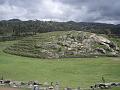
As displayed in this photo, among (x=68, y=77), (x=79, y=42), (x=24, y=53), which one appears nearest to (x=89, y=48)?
(x=79, y=42)

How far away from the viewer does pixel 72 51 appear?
3287 inches

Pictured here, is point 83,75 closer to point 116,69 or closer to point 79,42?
point 116,69

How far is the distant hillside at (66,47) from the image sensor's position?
8144 centimetres

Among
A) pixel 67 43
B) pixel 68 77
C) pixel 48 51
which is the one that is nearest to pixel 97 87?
pixel 68 77

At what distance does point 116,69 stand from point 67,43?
1676 inches

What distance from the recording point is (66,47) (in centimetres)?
8644

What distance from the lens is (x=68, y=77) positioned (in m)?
40.1

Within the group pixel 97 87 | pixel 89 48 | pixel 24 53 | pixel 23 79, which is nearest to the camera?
pixel 97 87

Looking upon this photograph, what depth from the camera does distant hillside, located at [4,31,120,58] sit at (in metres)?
81.4

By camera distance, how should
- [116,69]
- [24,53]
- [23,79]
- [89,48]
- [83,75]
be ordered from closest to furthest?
1. [23,79]
2. [83,75]
3. [116,69]
4. [24,53]
5. [89,48]

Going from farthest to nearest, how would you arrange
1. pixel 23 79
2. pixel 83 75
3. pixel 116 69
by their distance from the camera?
pixel 116 69 → pixel 83 75 → pixel 23 79

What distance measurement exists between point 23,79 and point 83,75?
376 inches

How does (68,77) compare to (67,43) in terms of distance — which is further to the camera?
(67,43)

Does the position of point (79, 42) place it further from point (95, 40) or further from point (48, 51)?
point (48, 51)
